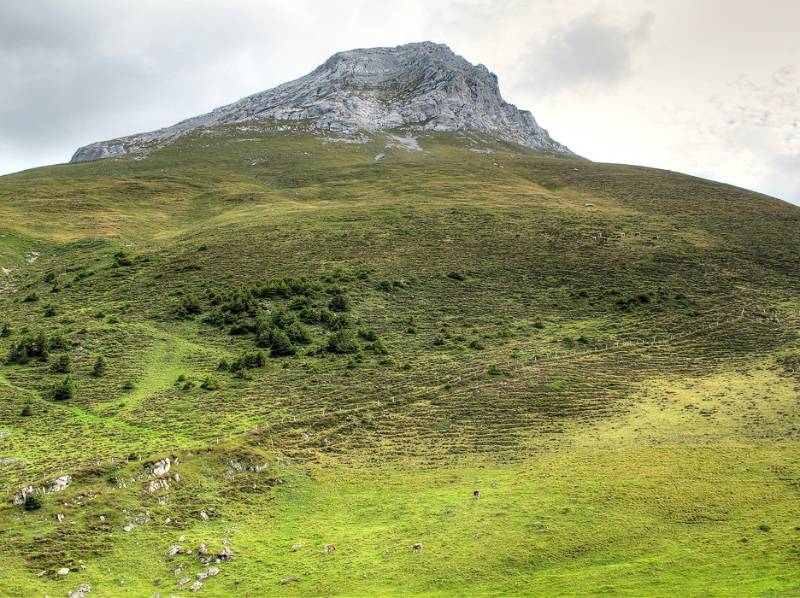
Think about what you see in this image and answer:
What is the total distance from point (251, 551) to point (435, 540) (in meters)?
8.59

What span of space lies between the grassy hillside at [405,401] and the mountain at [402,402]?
0.67ft

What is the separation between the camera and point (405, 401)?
145ft

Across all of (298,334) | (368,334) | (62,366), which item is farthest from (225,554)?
(368,334)

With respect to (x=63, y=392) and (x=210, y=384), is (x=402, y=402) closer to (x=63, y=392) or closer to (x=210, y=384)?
(x=210, y=384)

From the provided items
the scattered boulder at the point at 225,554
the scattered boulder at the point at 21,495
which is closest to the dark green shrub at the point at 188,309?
the scattered boulder at the point at 21,495

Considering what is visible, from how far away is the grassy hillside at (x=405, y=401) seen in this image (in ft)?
82.4

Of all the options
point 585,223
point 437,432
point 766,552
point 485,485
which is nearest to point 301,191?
point 585,223

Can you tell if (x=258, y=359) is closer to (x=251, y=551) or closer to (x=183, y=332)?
(x=183, y=332)

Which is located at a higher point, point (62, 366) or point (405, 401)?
point (62, 366)

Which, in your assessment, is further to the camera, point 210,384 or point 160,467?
point 210,384

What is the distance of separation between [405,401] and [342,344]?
40.3 ft

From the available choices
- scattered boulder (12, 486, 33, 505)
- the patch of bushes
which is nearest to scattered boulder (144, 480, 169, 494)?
scattered boulder (12, 486, 33, 505)

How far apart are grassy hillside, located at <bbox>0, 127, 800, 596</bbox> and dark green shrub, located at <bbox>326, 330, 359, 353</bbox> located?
0.26 m

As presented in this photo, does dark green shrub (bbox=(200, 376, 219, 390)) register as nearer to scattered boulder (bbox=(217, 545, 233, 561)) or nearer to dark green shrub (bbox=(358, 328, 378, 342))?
dark green shrub (bbox=(358, 328, 378, 342))
